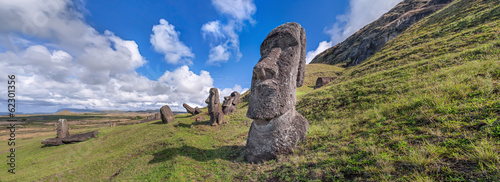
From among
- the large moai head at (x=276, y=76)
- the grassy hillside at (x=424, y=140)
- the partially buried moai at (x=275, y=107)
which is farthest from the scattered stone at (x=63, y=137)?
the grassy hillside at (x=424, y=140)

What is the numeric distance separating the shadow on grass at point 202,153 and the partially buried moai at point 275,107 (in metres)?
1.03

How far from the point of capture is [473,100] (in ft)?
13.1

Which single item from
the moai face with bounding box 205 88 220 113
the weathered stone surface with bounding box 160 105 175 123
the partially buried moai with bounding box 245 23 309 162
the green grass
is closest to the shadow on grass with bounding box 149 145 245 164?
the green grass

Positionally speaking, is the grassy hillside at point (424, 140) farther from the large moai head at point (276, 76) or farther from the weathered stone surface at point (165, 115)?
the weathered stone surface at point (165, 115)

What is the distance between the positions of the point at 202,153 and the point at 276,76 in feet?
16.1

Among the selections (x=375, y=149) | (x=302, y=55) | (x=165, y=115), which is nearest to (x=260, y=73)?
(x=302, y=55)

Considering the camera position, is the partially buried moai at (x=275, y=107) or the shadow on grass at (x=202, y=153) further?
the shadow on grass at (x=202, y=153)

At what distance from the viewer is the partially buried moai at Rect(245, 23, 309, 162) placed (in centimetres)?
558

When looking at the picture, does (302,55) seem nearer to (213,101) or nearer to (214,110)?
(214,110)

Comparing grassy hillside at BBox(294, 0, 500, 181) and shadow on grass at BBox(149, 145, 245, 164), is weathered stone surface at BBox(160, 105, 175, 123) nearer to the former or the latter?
shadow on grass at BBox(149, 145, 245, 164)

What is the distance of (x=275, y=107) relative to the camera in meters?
5.56

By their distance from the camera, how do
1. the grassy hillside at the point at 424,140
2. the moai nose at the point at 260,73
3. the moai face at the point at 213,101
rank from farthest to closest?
the moai face at the point at 213,101
the moai nose at the point at 260,73
the grassy hillside at the point at 424,140

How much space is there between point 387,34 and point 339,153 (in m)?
61.3

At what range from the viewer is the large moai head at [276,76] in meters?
5.60
